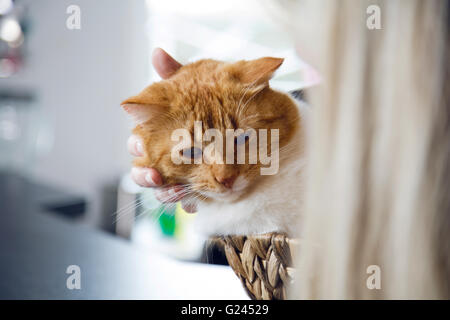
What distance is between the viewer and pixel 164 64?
0.42m

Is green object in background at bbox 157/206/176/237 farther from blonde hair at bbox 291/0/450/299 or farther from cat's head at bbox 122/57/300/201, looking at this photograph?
blonde hair at bbox 291/0/450/299

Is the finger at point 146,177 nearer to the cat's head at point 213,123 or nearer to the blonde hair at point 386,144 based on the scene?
the cat's head at point 213,123

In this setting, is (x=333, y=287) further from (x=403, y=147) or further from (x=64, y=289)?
(x=64, y=289)

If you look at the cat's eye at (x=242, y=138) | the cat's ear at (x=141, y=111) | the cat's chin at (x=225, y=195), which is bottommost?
A: the cat's chin at (x=225, y=195)

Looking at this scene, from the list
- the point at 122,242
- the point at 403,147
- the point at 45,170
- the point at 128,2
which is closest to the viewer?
the point at 403,147

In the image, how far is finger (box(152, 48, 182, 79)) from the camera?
41cm

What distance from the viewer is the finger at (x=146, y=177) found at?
1.35 ft

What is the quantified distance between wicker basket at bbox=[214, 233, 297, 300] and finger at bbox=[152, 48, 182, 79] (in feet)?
0.65

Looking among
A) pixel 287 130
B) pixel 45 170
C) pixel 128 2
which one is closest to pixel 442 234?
pixel 287 130

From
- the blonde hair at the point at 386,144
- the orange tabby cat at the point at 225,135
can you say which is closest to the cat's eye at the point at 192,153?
the orange tabby cat at the point at 225,135

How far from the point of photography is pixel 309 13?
348mm

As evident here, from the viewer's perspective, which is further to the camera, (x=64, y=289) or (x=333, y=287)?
(x=64, y=289)

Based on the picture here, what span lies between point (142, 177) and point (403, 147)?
274mm

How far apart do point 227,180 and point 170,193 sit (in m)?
0.07
